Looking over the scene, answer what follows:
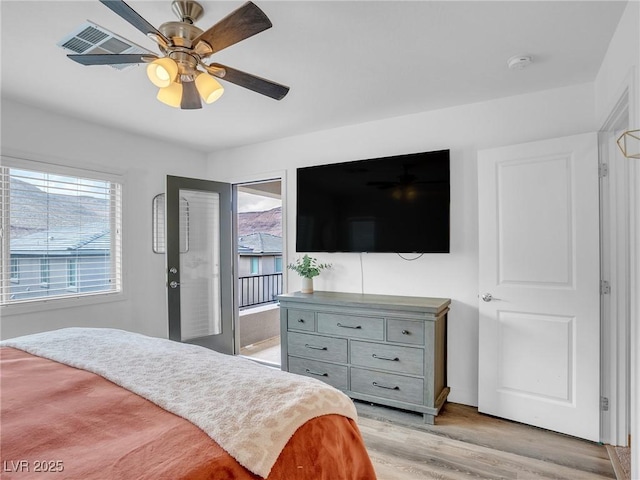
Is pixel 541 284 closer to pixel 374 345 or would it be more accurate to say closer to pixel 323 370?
pixel 374 345

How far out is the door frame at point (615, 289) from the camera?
223 cm

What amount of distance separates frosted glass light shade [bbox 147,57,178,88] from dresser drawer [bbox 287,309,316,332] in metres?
2.13

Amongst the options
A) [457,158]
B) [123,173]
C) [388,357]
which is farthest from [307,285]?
[123,173]

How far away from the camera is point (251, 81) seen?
1957 mm

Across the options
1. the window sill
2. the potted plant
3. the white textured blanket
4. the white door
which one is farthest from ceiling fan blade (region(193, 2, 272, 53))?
the window sill

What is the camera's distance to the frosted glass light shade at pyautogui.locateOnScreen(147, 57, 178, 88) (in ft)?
5.49

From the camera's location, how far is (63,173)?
3221 millimetres

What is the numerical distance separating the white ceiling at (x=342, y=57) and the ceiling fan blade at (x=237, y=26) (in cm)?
26

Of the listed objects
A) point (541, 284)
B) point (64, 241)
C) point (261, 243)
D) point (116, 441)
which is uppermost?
point (64, 241)

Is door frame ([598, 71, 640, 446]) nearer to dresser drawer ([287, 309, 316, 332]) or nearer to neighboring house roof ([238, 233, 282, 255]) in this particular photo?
dresser drawer ([287, 309, 316, 332])

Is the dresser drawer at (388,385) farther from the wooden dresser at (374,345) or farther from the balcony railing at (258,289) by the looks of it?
the balcony railing at (258,289)

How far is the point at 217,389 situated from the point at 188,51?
5.08 feet

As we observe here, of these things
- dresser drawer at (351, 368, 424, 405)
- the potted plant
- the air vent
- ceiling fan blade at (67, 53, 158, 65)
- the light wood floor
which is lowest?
the light wood floor

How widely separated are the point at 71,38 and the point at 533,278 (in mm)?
3117
